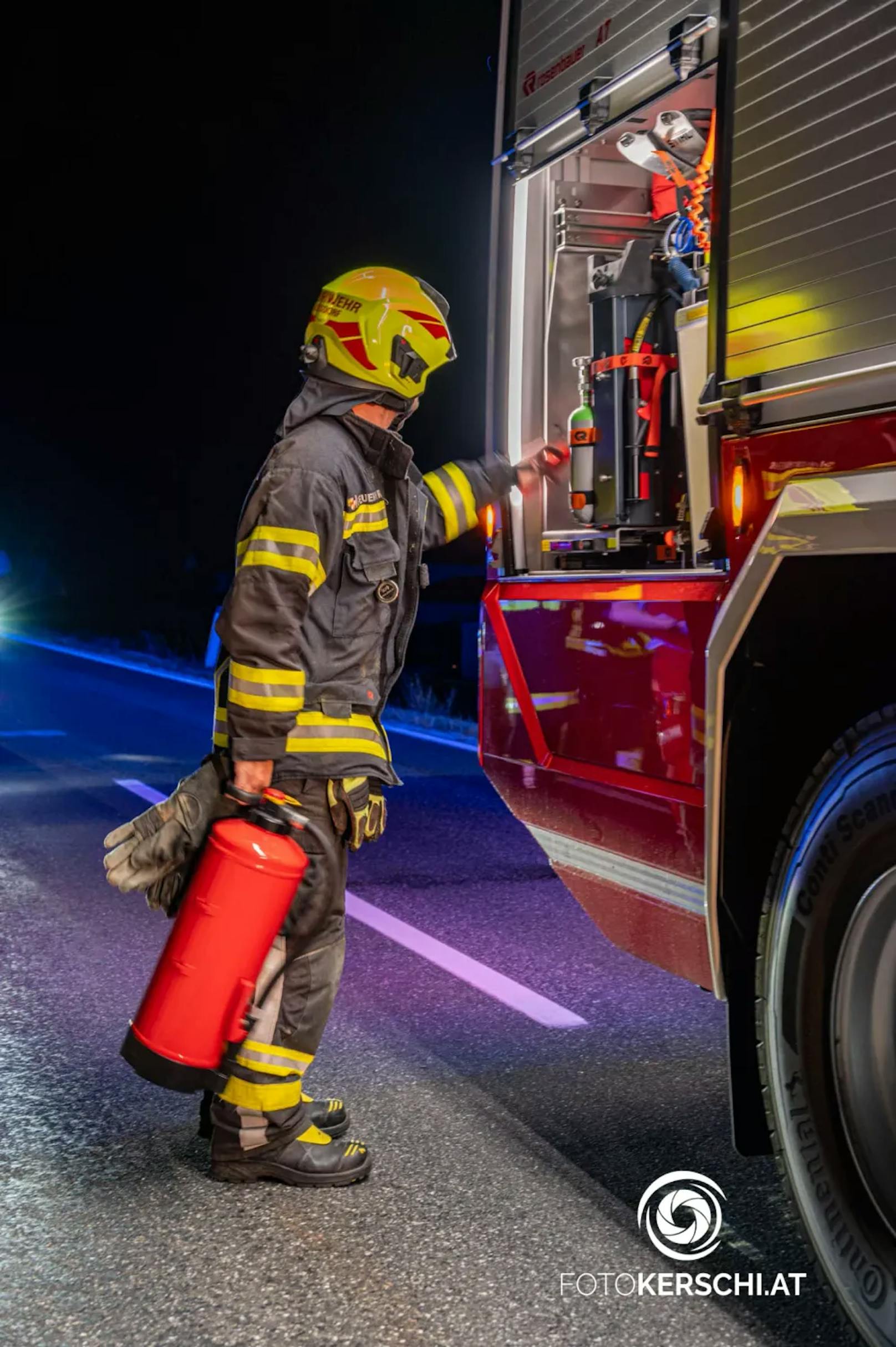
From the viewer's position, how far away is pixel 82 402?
74.7m

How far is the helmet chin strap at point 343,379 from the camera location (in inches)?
157

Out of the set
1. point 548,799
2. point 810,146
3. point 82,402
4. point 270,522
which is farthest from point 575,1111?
point 82,402

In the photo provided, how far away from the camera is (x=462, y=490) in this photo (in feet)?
14.3

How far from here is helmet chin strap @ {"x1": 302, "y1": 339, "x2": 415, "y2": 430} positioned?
3.98 meters

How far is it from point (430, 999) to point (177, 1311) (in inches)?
90.3

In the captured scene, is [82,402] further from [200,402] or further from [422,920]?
[422,920]

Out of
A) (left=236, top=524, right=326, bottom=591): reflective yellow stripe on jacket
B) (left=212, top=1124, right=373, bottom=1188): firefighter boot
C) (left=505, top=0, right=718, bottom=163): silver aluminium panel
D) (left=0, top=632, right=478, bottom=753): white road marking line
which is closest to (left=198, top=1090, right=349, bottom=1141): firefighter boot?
(left=212, top=1124, right=373, bottom=1188): firefighter boot

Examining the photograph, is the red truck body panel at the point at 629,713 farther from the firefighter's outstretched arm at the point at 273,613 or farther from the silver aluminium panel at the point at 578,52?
the silver aluminium panel at the point at 578,52

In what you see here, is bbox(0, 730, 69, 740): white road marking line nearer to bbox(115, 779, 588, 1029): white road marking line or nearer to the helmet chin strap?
bbox(115, 779, 588, 1029): white road marking line

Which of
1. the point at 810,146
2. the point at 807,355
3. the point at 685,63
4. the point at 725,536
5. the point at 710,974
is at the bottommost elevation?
the point at 710,974

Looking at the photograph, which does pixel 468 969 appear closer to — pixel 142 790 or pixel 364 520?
pixel 364 520

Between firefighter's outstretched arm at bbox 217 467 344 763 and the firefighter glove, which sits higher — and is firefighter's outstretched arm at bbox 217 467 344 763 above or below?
below

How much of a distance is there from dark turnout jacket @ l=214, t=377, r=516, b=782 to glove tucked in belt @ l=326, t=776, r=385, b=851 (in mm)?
30

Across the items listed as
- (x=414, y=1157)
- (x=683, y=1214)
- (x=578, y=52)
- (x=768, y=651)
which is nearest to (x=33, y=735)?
(x=414, y=1157)
